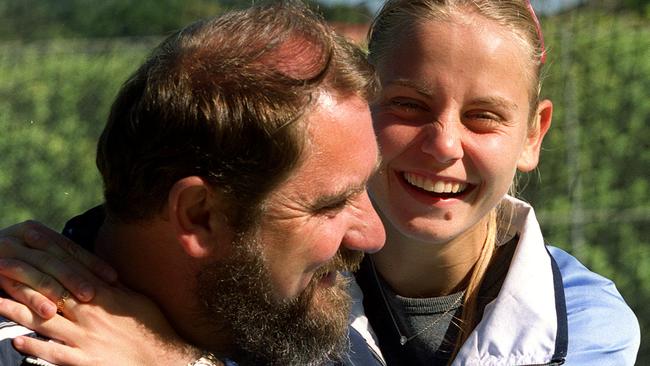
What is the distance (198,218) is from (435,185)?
0.83 meters

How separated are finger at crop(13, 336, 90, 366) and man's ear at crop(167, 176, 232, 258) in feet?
0.97

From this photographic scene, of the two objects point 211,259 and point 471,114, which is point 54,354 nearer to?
point 211,259

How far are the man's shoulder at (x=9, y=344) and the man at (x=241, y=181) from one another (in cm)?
11

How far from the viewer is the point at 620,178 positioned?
6535mm

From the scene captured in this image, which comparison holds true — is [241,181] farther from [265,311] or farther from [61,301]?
[61,301]

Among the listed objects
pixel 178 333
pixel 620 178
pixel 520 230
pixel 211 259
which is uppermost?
pixel 211 259

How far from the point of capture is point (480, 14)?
2.89 meters

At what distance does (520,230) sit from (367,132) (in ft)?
2.90

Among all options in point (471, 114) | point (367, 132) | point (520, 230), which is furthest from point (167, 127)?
point (520, 230)

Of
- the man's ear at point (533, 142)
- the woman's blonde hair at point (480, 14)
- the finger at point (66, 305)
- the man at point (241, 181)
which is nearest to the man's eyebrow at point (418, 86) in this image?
the woman's blonde hair at point (480, 14)

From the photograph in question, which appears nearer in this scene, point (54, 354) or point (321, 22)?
point (54, 354)

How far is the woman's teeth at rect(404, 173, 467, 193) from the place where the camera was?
2828mm

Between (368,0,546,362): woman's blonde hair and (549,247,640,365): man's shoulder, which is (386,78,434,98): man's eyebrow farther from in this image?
(549,247,640,365): man's shoulder

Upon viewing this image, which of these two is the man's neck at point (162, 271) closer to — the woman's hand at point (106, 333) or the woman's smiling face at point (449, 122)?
the woman's hand at point (106, 333)
